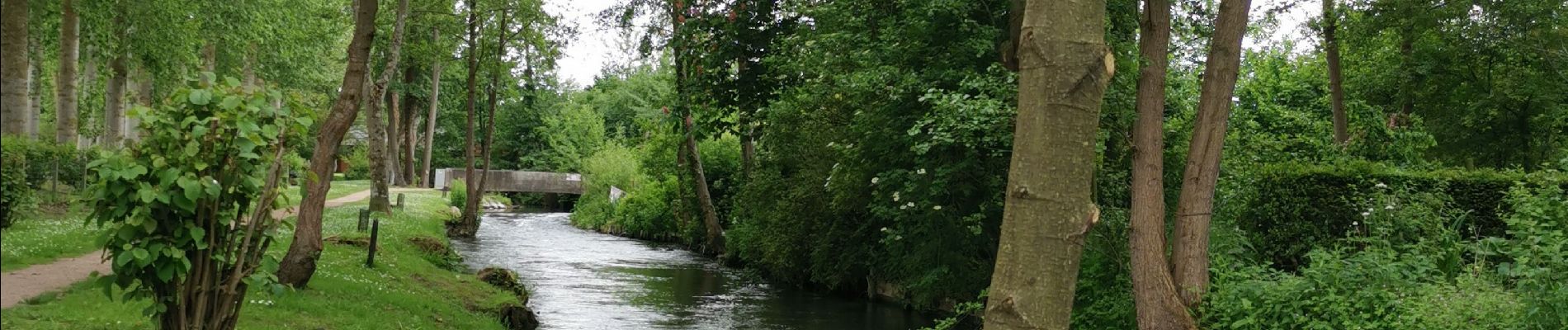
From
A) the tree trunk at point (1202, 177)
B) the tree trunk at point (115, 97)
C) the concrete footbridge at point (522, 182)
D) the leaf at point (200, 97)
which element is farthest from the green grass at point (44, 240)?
the concrete footbridge at point (522, 182)

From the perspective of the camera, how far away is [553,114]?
214 feet

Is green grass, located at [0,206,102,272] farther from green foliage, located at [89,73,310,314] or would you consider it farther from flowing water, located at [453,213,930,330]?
green foliage, located at [89,73,310,314]

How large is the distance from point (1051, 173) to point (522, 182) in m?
50.0

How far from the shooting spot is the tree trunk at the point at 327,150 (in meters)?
9.97

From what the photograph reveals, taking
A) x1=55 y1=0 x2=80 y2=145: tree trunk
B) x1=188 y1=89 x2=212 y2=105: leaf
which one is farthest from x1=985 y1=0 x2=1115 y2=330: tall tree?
x1=55 y1=0 x2=80 y2=145: tree trunk

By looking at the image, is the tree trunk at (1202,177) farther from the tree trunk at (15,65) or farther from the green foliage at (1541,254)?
the tree trunk at (15,65)

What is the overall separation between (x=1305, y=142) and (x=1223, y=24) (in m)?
6.53

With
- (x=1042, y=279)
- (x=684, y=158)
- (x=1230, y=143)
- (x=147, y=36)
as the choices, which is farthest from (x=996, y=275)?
(x=684, y=158)

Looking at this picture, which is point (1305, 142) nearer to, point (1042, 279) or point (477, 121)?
point (1042, 279)

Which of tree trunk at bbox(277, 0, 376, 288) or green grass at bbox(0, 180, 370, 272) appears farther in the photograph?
green grass at bbox(0, 180, 370, 272)

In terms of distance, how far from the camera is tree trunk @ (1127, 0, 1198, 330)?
10.3 metres

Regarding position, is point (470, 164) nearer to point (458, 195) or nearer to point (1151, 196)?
point (458, 195)

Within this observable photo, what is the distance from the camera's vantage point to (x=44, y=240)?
1315 cm

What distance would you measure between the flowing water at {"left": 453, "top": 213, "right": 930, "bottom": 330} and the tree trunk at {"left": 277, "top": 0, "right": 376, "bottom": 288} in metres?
3.73
